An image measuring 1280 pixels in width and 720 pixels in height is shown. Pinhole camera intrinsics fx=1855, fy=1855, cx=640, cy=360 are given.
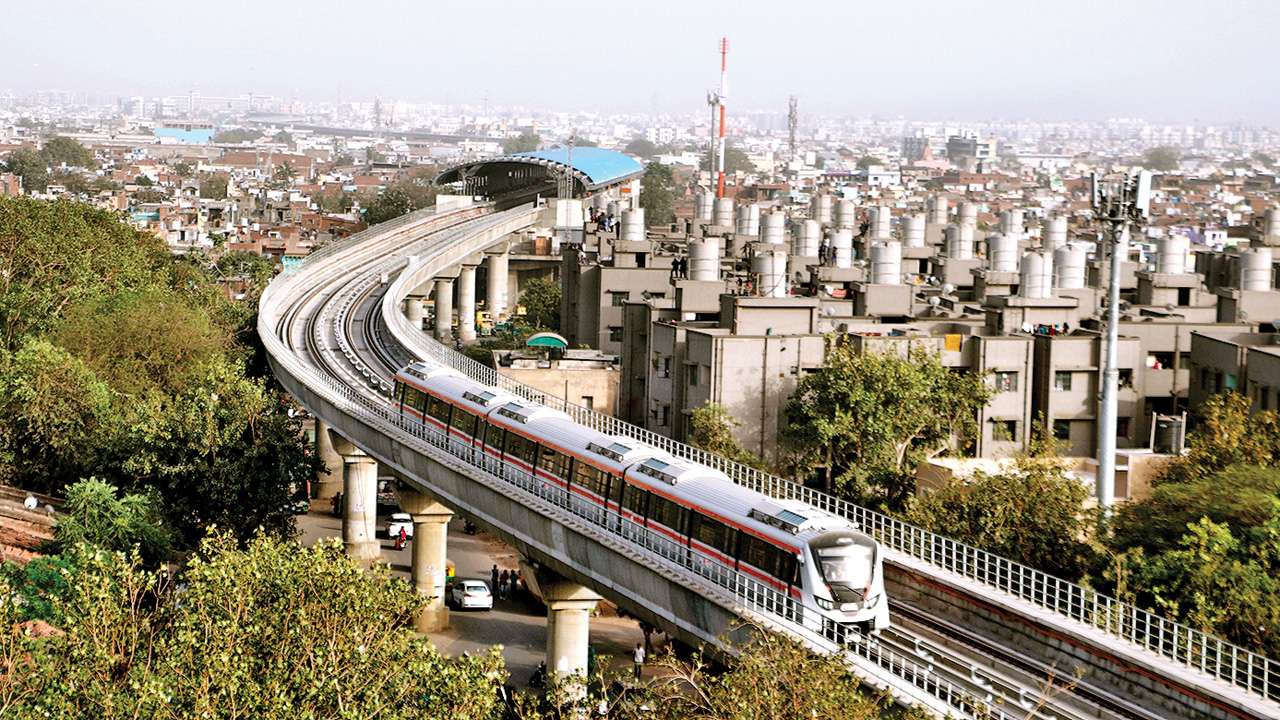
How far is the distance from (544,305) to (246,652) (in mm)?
47976

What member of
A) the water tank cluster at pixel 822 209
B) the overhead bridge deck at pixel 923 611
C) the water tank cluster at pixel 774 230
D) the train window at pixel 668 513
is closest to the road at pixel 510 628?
the overhead bridge deck at pixel 923 611

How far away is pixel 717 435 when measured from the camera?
1403 inches

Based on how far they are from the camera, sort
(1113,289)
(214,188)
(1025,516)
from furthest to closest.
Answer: (214,188) → (1025,516) → (1113,289)

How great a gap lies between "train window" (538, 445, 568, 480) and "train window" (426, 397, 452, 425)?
16.3 feet

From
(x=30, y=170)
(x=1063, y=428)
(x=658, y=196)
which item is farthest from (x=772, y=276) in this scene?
(x=30, y=170)

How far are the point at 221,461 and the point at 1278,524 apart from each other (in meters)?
24.5

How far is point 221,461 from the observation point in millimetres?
40250

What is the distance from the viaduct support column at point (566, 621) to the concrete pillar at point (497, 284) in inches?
2136

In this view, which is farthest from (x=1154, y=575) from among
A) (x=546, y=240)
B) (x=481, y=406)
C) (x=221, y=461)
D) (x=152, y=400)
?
(x=546, y=240)

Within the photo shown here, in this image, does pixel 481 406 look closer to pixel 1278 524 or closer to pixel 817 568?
pixel 817 568

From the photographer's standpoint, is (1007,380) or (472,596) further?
(1007,380)

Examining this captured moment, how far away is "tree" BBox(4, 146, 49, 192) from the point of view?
168m

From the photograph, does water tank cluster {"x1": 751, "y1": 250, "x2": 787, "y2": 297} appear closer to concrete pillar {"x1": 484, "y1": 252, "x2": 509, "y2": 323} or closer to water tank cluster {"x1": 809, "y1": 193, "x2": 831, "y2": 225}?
water tank cluster {"x1": 809, "y1": 193, "x2": 831, "y2": 225}

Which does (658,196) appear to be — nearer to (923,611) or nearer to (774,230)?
(774,230)
